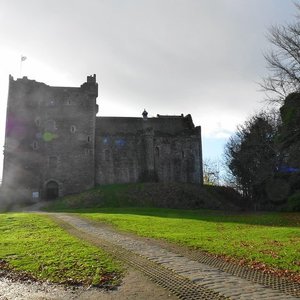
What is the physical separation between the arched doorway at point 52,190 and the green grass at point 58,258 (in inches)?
1193

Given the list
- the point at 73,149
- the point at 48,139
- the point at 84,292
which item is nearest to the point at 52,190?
the point at 73,149

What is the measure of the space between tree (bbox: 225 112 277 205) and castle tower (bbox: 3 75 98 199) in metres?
19.8

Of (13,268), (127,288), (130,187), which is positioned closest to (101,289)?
(127,288)

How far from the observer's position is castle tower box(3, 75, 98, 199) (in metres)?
48.1

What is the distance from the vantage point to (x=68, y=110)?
50281mm

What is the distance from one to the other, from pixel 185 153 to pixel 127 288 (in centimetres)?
4536

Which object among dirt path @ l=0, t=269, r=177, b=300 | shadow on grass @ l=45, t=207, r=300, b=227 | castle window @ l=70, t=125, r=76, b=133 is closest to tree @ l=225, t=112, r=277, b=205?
shadow on grass @ l=45, t=207, r=300, b=227

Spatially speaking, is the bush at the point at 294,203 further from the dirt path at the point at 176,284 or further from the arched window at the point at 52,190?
the arched window at the point at 52,190

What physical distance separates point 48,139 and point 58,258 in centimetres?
3880

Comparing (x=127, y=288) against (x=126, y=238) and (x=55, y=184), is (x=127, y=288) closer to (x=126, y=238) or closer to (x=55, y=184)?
(x=126, y=238)

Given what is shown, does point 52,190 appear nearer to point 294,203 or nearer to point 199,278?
point 294,203

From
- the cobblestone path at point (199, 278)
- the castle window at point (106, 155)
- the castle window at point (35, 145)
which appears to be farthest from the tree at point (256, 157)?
the cobblestone path at point (199, 278)

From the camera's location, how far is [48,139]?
Result: 49.3 m

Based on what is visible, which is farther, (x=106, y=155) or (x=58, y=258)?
(x=106, y=155)
